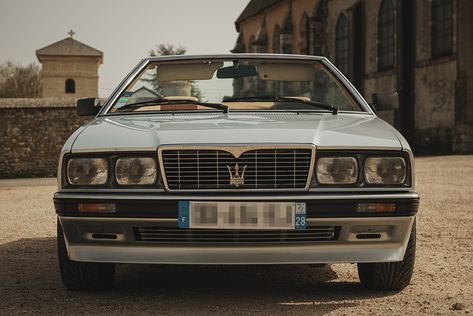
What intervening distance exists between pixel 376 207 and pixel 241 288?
1.17m

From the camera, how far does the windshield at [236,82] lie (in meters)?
6.00

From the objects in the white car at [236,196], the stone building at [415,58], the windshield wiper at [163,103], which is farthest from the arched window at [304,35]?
the white car at [236,196]

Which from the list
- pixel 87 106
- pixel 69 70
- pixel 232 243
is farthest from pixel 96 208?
pixel 69 70

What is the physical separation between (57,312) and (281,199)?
Result: 4.60 feet

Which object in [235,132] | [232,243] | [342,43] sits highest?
[342,43]

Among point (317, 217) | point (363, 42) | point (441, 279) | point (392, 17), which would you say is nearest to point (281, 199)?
point (317, 217)

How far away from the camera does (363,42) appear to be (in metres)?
31.5

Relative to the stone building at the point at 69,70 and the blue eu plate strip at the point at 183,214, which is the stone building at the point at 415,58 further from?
the stone building at the point at 69,70

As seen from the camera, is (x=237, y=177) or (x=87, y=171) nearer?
(x=237, y=177)

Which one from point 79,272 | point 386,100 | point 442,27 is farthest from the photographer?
point 442,27

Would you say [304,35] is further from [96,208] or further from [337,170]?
[96,208]

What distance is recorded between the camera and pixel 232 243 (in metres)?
4.36

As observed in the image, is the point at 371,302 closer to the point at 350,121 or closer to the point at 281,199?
the point at 281,199

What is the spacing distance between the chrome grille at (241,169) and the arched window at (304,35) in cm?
3561
